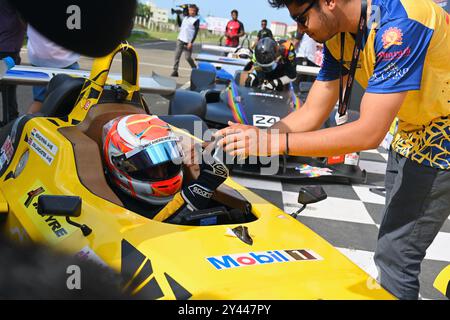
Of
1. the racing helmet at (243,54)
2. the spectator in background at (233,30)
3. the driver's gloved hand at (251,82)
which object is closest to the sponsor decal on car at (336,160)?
the driver's gloved hand at (251,82)

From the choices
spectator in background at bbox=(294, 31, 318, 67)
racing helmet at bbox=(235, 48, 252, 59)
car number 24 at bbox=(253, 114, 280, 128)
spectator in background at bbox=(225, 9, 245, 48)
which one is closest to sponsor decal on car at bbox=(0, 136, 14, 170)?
car number 24 at bbox=(253, 114, 280, 128)

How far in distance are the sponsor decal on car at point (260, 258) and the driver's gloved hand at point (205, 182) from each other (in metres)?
0.31

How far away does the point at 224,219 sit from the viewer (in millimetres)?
1973

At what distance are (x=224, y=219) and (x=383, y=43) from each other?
931 mm

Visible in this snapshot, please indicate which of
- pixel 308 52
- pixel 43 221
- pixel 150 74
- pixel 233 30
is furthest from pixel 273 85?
pixel 233 30

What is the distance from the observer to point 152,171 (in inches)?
75.5

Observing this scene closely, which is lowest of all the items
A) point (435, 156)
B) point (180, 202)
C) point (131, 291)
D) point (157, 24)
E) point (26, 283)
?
point (26, 283)

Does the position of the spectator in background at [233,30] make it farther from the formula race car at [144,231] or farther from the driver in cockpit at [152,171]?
the driver in cockpit at [152,171]

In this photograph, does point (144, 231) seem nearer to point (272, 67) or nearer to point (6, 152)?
point (6, 152)

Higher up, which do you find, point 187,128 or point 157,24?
point 157,24

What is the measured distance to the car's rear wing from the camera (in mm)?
3111

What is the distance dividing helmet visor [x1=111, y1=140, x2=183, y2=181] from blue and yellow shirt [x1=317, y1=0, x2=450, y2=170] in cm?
71
